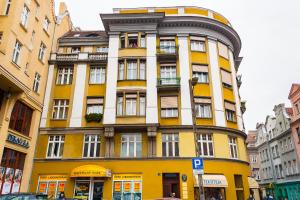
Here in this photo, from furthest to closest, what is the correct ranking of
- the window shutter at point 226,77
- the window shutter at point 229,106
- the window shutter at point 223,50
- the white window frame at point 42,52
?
the window shutter at point 223,50, the window shutter at point 226,77, the white window frame at point 42,52, the window shutter at point 229,106

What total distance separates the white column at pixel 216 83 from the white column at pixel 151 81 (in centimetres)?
579

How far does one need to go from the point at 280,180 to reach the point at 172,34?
3260 centimetres

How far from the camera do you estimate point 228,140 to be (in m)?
24.5

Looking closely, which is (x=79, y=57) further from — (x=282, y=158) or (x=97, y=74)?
(x=282, y=158)

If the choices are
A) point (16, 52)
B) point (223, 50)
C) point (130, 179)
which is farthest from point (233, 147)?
point (16, 52)

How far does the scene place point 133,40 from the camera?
27750mm

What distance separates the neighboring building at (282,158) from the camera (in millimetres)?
39281

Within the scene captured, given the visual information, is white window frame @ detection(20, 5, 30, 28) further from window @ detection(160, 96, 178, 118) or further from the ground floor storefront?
window @ detection(160, 96, 178, 118)

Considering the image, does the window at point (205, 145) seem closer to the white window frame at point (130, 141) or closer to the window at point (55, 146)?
the white window frame at point (130, 141)

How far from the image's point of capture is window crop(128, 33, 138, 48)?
27.4m

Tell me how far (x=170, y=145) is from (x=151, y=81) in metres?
6.24

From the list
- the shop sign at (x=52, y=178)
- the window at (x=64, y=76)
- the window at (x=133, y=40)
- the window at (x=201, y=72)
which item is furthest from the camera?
the window at (x=133, y=40)

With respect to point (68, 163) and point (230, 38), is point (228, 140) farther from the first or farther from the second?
point (68, 163)

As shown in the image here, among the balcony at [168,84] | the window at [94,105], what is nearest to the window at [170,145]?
the balcony at [168,84]
